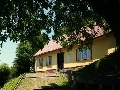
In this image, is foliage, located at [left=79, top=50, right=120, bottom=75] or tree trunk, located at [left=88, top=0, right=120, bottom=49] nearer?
tree trunk, located at [left=88, top=0, right=120, bottom=49]

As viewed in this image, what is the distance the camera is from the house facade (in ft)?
85.8

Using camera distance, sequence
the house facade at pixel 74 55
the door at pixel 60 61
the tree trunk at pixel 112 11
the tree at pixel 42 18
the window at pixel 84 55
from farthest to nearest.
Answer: the door at pixel 60 61, the window at pixel 84 55, the house facade at pixel 74 55, the tree at pixel 42 18, the tree trunk at pixel 112 11

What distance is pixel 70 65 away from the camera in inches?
1341

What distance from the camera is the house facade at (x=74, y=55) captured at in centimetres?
2616

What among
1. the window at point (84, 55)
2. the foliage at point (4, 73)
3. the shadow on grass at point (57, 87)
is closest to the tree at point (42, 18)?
the shadow on grass at point (57, 87)

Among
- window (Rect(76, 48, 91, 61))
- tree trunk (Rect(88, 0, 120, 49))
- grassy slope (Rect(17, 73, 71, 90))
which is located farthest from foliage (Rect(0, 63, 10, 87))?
tree trunk (Rect(88, 0, 120, 49))

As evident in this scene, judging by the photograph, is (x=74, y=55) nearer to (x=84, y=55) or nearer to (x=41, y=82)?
(x=84, y=55)

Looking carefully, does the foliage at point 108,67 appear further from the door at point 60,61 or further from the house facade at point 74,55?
the door at point 60,61

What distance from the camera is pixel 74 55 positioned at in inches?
1289

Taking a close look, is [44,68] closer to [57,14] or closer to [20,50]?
[20,50]

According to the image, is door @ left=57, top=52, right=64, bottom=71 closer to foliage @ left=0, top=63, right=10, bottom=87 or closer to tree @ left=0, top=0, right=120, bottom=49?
foliage @ left=0, top=63, right=10, bottom=87

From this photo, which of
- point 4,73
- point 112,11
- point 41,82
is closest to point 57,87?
point 41,82

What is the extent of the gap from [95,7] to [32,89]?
11949 millimetres

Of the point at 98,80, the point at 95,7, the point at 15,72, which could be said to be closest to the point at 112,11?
the point at 95,7
